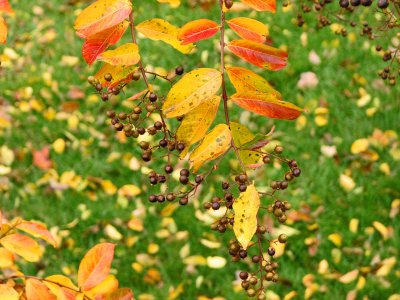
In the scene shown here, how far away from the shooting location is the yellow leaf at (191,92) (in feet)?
3.52

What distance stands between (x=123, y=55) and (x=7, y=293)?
729 mm

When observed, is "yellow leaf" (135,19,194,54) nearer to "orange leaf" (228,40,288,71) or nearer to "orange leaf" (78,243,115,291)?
"orange leaf" (228,40,288,71)

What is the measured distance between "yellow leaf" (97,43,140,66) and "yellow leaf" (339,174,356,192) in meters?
2.17

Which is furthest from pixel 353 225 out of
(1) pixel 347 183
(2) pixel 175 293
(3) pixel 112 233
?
(3) pixel 112 233

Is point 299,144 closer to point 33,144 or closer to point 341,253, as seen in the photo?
point 341,253

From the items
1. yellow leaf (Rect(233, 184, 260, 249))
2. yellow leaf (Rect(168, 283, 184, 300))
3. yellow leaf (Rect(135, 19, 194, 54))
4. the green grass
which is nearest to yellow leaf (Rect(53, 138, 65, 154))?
the green grass

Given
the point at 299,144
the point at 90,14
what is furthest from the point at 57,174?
the point at 90,14

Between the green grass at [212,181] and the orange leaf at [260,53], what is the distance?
1.76m

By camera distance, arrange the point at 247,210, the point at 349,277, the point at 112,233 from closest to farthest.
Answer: the point at 247,210 < the point at 349,277 < the point at 112,233

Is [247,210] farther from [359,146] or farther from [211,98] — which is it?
[359,146]

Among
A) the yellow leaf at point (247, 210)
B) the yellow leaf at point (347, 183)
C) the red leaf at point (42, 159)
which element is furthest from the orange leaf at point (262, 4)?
the red leaf at point (42, 159)

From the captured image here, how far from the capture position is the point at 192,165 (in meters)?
1.09

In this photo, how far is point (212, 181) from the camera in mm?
3258

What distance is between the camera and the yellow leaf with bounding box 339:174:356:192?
309 centimetres
